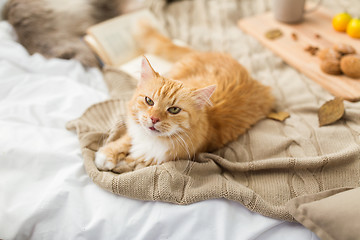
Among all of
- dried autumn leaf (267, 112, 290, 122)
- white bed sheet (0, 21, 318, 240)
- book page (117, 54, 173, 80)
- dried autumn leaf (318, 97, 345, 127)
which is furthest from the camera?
book page (117, 54, 173, 80)

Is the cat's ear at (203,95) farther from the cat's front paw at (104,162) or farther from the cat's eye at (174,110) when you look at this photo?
the cat's front paw at (104,162)

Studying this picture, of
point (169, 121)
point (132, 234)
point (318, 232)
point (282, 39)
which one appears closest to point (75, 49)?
point (169, 121)

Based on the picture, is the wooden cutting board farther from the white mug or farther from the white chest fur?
the white chest fur

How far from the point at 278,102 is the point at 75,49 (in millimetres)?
1413

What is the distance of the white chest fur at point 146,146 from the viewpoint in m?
1.15

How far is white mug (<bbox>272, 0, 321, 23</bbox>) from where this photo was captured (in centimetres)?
188

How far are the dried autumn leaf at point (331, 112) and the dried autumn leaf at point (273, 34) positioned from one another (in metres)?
0.78

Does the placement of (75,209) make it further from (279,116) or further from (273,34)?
(273,34)

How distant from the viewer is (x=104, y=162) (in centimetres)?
115

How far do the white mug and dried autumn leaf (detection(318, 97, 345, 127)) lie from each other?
2.97 feet

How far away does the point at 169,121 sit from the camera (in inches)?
42.3

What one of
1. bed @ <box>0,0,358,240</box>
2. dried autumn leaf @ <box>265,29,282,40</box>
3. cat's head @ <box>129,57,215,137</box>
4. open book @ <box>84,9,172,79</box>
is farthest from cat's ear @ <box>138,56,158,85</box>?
dried autumn leaf @ <box>265,29,282,40</box>

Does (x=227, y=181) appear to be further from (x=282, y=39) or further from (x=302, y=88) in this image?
(x=282, y=39)

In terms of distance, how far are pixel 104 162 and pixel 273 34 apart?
1.54 meters
